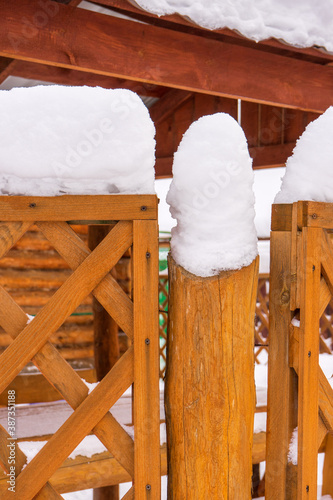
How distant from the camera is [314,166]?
1.44m

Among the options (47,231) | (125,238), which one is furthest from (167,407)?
(47,231)

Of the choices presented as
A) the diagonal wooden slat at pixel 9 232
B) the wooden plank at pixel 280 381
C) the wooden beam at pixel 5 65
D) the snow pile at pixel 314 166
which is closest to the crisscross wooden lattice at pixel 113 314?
the diagonal wooden slat at pixel 9 232

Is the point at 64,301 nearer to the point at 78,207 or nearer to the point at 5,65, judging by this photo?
the point at 78,207

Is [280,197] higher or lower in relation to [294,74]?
lower

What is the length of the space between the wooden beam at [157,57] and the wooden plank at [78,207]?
1170mm

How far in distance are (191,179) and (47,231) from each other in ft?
1.36

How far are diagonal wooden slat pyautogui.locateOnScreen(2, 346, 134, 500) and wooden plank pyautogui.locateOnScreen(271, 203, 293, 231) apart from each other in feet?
1.96

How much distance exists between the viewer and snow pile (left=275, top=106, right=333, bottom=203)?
1.44 metres

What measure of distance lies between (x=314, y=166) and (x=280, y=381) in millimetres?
670

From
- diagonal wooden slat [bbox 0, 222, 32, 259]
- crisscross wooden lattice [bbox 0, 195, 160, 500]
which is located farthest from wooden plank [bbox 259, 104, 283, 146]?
diagonal wooden slat [bbox 0, 222, 32, 259]

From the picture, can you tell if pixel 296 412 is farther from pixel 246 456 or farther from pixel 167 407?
pixel 167 407

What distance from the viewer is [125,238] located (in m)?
1.27

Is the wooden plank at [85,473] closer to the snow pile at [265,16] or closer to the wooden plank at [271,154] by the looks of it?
the snow pile at [265,16]

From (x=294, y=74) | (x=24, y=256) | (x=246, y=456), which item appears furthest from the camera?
(x=24, y=256)
